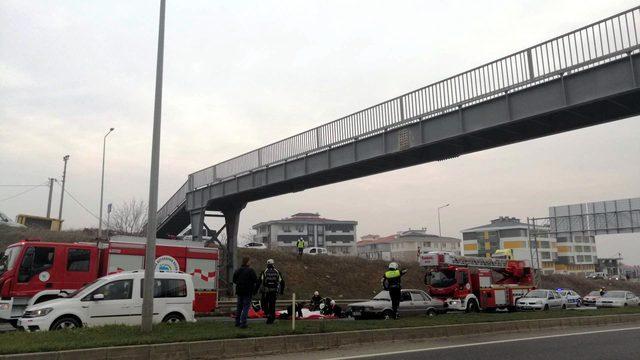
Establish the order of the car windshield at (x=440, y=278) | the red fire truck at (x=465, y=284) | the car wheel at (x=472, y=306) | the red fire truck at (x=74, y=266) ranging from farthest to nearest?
the car windshield at (x=440, y=278), the car wheel at (x=472, y=306), the red fire truck at (x=465, y=284), the red fire truck at (x=74, y=266)

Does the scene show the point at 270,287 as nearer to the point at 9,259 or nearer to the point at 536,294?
the point at 9,259

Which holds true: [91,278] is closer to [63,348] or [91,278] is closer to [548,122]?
[63,348]

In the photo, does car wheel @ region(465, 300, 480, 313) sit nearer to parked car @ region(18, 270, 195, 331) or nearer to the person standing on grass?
the person standing on grass

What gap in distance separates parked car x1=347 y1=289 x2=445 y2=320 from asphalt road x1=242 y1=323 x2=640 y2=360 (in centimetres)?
483

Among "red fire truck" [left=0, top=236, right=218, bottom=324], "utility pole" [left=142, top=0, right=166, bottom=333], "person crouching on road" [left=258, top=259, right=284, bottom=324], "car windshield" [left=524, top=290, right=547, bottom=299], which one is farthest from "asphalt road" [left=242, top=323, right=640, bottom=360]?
"car windshield" [left=524, top=290, right=547, bottom=299]

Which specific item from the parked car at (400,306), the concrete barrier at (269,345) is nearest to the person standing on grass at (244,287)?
the concrete barrier at (269,345)

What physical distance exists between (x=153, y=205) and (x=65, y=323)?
334 centimetres

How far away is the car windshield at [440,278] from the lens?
24281 mm

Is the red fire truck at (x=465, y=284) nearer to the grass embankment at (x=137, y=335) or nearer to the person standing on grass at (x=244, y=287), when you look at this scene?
the grass embankment at (x=137, y=335)

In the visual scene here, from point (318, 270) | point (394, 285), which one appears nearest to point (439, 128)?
point (394, 285)

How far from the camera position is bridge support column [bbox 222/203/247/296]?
31.1m

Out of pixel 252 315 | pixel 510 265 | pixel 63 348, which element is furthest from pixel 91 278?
pixel 510 265

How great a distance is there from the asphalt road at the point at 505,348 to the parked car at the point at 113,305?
4.06 m

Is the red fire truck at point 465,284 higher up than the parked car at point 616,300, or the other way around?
the red fire truck at point 465,284
